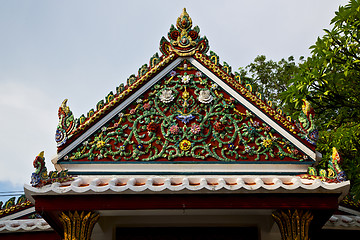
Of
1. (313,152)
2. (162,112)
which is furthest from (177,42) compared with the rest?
(313,152)

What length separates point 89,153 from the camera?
6555 millimetres

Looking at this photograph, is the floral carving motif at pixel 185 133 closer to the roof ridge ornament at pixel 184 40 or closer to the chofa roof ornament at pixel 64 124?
the chofa roof ornament at pixel 64 124

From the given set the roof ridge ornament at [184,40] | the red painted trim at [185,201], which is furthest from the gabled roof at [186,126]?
the red painted trim at [185,201]

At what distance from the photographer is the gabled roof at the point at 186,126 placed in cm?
656

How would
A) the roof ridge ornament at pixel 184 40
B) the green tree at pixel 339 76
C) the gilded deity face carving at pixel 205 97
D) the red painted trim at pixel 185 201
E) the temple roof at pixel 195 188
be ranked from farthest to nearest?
the green tree at pixel 339 76 → the roof ridge ornament at pixel 184 40 → the gilded deity face carving at pixel 205 97 → the red painted trim at pixel 185 201 → the temple roof at pixel 195 188

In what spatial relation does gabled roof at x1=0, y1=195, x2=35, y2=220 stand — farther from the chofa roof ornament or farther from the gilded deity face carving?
the gilded deity face carving

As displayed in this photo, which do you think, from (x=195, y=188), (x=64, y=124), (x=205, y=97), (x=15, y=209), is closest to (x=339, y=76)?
(x=205, y=97)

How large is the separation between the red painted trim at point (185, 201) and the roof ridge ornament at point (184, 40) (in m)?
3.06

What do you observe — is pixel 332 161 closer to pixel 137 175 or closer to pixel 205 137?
pixel 205 137

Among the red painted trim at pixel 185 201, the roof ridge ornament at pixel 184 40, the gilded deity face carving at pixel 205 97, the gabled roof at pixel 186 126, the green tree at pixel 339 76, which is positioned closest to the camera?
the red painted trim at pixel 185 201

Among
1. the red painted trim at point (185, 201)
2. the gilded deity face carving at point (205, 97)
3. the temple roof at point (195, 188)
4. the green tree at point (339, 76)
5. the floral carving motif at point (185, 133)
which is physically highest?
the green tree at point (339, 76)

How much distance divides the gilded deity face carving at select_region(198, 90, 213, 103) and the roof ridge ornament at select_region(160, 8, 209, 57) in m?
0.87

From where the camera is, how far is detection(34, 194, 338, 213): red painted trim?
549 centimetres

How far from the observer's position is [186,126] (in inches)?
268
